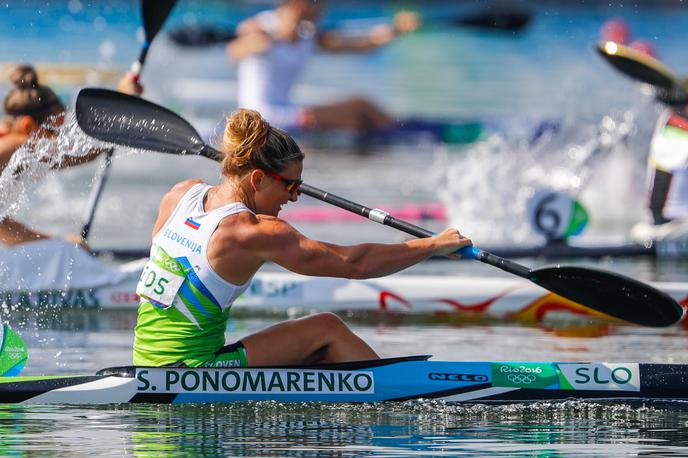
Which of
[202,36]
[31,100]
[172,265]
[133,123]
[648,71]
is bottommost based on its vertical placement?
[172,265]

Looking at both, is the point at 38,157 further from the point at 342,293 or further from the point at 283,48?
the point at 283,48

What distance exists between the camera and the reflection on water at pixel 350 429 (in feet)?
18.0

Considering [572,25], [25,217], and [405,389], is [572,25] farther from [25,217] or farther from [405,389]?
[405,389]

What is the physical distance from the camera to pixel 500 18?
712 inches

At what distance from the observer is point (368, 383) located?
6160 millimetres

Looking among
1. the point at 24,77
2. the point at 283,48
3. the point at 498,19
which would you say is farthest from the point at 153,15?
the point at 498,19

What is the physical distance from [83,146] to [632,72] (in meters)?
5.36

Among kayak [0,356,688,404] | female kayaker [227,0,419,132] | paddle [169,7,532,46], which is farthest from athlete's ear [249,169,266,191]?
paddle [169,7,532,46]

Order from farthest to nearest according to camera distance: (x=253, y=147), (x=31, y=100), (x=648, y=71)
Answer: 1. (x=648, y=71)
2. (x=31, y=100)
3. (x=253, y=147)

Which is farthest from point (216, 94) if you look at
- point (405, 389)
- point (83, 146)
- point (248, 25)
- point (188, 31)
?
point (405, 389)

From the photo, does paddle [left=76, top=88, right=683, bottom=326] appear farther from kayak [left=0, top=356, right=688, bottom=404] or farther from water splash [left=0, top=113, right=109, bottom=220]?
water splash [left=0, top=113, right=109, bottom=220]

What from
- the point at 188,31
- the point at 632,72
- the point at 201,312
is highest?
the point at 188,31

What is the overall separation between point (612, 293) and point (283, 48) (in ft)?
37.2

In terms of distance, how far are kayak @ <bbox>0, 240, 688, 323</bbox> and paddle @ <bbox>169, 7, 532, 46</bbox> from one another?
8898 millimetres
